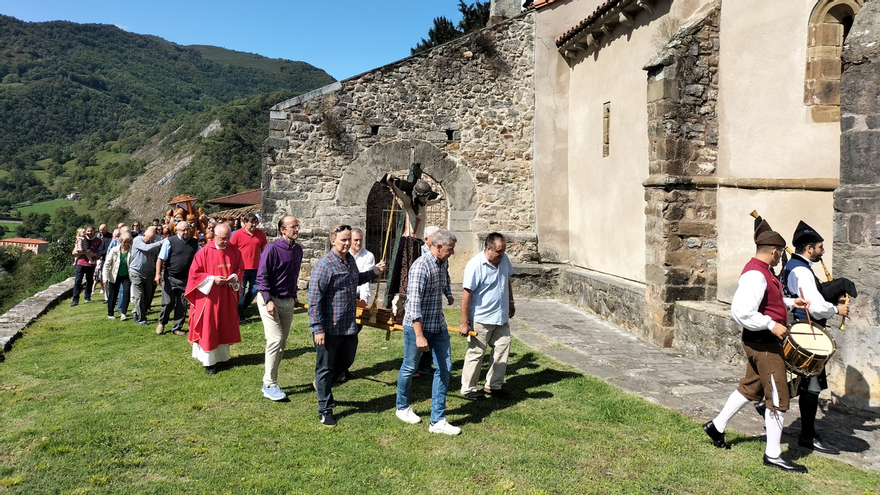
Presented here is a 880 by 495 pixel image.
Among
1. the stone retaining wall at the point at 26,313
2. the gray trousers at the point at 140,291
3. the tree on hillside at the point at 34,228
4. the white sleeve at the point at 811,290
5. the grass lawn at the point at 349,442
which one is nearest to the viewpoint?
the grass lawn at the point at 349,442

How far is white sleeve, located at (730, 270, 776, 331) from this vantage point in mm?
4031

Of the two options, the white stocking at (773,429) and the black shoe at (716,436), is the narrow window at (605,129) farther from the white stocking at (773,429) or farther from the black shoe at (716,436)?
the white stocking at (773,429)

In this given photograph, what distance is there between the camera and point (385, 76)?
12.3 m

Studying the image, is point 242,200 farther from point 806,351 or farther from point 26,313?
point 806,351

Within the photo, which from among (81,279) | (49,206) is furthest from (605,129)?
(49,206)

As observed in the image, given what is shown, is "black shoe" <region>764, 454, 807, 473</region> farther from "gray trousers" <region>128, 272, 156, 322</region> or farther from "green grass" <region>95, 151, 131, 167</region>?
"green grass" <region>95, 151, 131, 167</region>

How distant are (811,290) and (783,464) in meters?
1.45

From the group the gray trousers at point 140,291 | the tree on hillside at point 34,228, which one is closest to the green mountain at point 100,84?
the tree on hillside at point 34,228

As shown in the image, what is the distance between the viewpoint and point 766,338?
163 inches

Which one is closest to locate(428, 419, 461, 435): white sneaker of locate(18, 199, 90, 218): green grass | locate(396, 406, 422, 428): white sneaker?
locate(396, 406, 422, 428): white sneaker

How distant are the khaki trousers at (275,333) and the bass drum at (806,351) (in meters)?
4.32

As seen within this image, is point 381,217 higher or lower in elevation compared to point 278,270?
higher

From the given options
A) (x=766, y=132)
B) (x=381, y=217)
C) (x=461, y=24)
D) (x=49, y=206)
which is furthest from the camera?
(x=49, y=206)

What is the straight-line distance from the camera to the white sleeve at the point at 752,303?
403cm
